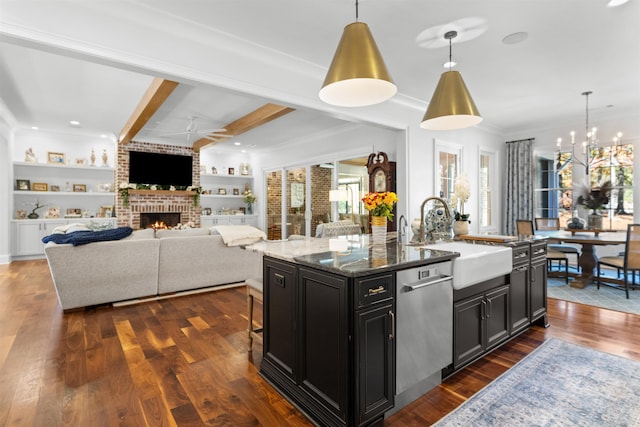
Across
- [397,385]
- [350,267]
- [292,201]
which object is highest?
[292,201]

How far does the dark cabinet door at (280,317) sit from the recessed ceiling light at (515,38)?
304cm

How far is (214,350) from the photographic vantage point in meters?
2.69

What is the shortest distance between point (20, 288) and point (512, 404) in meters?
6.12

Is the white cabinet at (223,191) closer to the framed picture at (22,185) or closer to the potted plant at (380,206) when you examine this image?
the framed picture at (22,185)

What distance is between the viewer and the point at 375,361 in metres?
1.70

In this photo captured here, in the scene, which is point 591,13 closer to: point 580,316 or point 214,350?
point 580,316

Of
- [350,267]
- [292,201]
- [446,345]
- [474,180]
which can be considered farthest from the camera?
[292,201]

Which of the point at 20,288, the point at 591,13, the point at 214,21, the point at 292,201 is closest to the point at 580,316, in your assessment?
the point at 591,13

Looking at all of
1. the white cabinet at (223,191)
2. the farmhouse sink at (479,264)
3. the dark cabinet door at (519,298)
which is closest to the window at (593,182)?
the dark cabinet door at (519,298)

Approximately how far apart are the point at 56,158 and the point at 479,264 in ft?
30.0

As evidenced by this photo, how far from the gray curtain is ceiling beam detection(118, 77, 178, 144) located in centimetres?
650

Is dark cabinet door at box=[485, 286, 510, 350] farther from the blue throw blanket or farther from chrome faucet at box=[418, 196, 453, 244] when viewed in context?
the blue throw blanket

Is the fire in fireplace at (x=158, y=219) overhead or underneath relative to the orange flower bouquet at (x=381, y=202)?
underneath

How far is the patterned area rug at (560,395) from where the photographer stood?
181 centimetres
